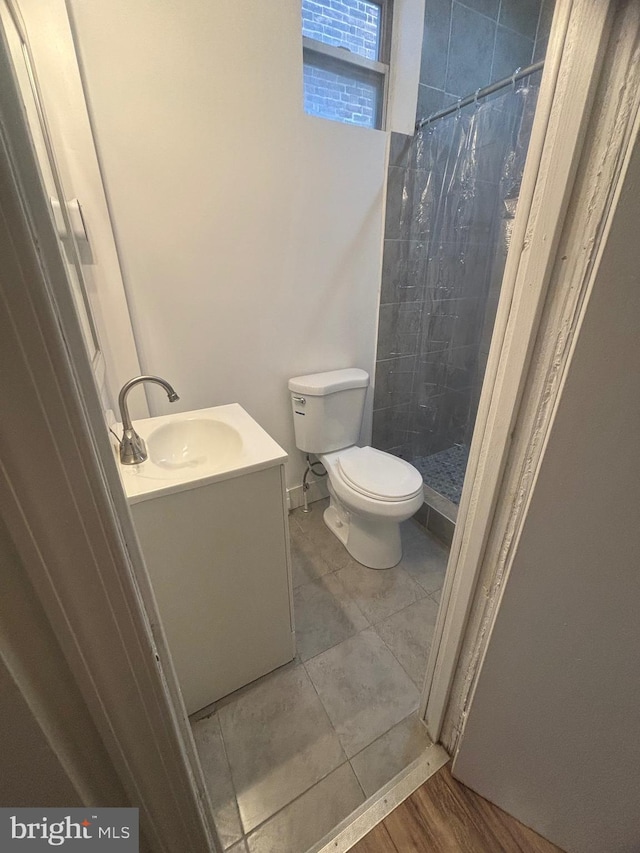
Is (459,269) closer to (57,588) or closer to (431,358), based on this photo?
(431,358)

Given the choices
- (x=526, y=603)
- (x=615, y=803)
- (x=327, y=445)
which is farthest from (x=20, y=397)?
(x=327, y=445)

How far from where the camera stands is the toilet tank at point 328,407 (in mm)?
1713

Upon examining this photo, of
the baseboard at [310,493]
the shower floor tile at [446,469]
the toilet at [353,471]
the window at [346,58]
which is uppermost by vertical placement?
the window at [346,58]

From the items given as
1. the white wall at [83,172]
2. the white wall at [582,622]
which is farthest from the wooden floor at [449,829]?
the white wall at [83,172]

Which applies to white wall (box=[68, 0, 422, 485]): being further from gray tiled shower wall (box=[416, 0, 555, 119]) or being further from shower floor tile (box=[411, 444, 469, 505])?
shower floor tile (box=[411, 444, 469, 505])

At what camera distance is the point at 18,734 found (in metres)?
0.35

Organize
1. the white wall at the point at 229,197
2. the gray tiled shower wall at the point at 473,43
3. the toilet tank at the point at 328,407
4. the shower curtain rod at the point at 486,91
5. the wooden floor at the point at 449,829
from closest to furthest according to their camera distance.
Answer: the wooden floor at the point at 449,829 < the white wall at the point at 229,197 < the shower curtain rod at the point at 486,91 < the gray tiled shower wall at the point at 473,43 < the toilet tank at the point at 328,407

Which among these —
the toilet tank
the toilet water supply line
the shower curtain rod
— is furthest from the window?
the toilet water supply line

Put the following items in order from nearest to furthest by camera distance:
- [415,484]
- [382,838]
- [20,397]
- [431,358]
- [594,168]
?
[20,397] → [594,168] → [382,838] → [415,484] → [431,358]

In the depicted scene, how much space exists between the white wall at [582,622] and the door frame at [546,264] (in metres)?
0.03

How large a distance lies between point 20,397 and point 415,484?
4.59 feet

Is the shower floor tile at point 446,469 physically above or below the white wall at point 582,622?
below

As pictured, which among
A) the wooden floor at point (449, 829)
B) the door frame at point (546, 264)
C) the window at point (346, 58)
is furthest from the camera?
the window at point (346, 58)

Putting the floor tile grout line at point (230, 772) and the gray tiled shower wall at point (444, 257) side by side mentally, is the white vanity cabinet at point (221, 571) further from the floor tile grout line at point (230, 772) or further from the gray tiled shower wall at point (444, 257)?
the gray tiled shower wall at point (444, 257)
